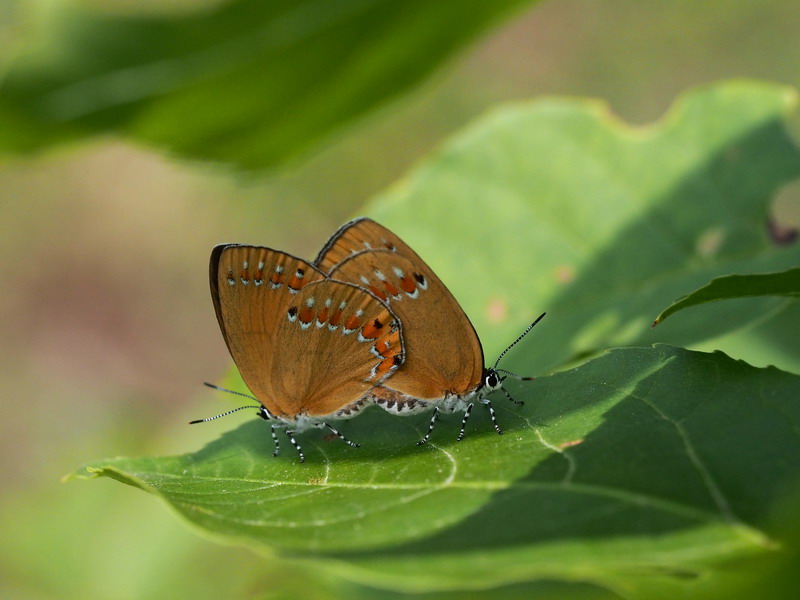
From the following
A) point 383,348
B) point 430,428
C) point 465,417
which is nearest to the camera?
point 430,428

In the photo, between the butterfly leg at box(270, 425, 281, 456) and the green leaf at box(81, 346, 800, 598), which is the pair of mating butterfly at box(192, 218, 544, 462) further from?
the green leaf at box(81, 346, 800, 598)

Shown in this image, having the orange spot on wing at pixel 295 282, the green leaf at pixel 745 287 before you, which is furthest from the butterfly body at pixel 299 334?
the green leaf at pixel 745 287

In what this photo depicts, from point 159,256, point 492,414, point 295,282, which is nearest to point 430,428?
point 492,414

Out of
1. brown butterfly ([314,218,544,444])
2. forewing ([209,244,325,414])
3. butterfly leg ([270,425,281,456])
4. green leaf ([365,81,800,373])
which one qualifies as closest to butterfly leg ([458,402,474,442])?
brown butterfly ([314,218,544,444])

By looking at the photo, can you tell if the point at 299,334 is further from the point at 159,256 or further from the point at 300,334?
the point at 159,256

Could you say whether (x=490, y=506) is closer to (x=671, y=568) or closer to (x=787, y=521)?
(x=671, y=568)

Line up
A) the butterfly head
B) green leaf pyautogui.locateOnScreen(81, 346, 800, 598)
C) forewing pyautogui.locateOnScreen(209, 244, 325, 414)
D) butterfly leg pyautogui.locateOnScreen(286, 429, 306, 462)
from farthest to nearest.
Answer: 1. forewing pyautogui.locateOnScreen(209, 244, 325, 414)
2. the butterfly head
3. butterfly leg pyautogui.locateOnScreen(286, 429, 306, 462)
4. green leaf pyautogui.locateOnScreen(81, 346, 800, 598)

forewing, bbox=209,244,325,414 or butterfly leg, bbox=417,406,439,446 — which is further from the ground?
forewing, bbox=209,244,325,414
